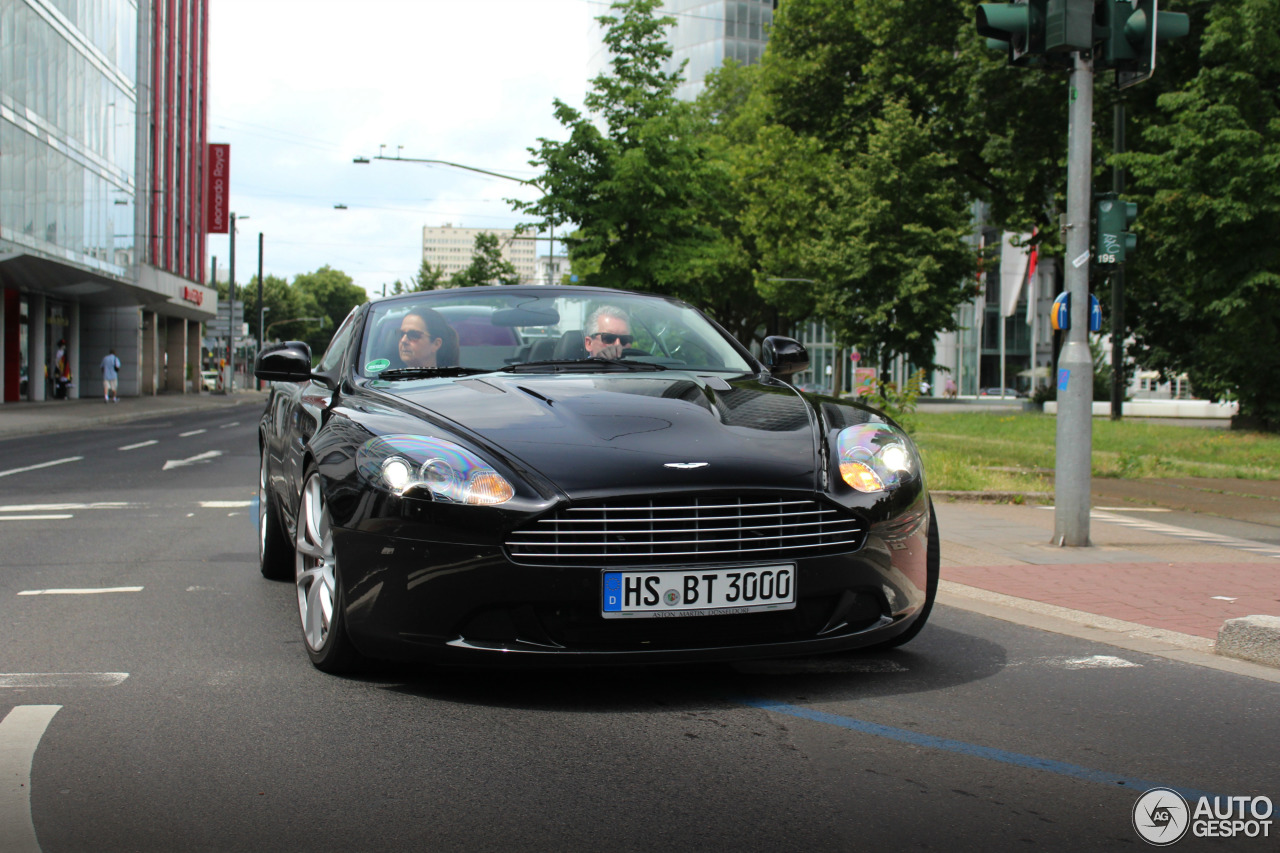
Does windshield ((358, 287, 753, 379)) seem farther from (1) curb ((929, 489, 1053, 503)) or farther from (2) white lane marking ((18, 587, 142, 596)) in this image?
(1) curb ((929, 489, 1053, 503))

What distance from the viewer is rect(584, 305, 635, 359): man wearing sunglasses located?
5430 millimetres

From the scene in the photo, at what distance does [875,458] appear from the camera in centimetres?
425

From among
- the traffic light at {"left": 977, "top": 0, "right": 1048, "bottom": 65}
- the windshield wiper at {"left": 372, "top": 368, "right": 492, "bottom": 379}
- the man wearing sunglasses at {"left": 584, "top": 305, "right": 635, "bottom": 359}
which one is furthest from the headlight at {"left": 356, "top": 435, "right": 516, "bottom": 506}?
the traffic light at {"left": 977, "top": 0, "right": 1048, "bottom": 65}

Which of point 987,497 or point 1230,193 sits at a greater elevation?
point 1230,193

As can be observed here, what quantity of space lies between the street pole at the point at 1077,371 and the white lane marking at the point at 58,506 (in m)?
7.47

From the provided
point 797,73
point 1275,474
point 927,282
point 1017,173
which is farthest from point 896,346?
point 1275,474

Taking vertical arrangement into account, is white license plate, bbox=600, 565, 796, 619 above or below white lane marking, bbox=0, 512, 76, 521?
above

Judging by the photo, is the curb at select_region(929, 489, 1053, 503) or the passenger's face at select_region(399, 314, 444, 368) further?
the curb at select_region(929, 489, 1053, 503)

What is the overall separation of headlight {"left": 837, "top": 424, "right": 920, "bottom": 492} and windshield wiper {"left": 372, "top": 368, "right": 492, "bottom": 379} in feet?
5.26

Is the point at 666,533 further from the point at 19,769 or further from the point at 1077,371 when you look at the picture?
the point at 1077,371

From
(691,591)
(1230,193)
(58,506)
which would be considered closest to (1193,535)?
(691,591)

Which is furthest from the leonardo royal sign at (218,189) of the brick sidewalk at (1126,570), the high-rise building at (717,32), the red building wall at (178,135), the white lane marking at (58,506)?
the brick sidewalk at (1126,570)

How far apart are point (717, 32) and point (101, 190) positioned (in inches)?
2066

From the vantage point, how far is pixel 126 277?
4738cm
